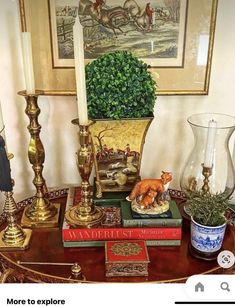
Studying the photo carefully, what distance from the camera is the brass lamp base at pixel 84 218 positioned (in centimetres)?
86

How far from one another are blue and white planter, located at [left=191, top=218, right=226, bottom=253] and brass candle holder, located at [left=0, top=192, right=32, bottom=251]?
402mm

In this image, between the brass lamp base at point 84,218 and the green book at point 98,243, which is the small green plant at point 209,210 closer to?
the green book at point 98,243

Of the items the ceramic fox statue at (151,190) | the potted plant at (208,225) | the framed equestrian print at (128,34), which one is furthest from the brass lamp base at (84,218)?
the framed equestrian print at (128,34)

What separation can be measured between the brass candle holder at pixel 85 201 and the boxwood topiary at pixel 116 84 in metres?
0.09

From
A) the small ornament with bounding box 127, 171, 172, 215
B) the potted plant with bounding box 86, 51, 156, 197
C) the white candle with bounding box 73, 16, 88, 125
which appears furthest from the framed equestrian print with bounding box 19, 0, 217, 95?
the small ornament with bounding box 127, 171, 172, 215

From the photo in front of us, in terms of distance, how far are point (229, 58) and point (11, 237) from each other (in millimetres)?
774

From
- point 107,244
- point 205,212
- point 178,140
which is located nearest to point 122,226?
point 107,244

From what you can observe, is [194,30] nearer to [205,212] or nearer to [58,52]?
[58,52]

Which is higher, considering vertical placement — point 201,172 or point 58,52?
point 58,52

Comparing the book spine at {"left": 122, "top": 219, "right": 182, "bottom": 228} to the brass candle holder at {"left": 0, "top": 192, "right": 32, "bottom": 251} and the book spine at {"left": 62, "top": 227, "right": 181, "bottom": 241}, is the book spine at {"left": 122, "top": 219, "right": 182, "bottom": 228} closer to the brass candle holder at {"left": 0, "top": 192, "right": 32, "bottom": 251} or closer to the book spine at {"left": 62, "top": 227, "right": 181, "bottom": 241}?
the book spine at {"left": 62, "top": 227, "right": 181, "bottom": 241}

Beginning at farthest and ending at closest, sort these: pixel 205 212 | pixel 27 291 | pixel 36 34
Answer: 1. pixel 36 34
2. pixel 205 212
3. pixel 27 291

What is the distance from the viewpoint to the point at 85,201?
0.89m

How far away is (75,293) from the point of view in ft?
2.07

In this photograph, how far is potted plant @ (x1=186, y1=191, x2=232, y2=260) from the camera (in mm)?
791
